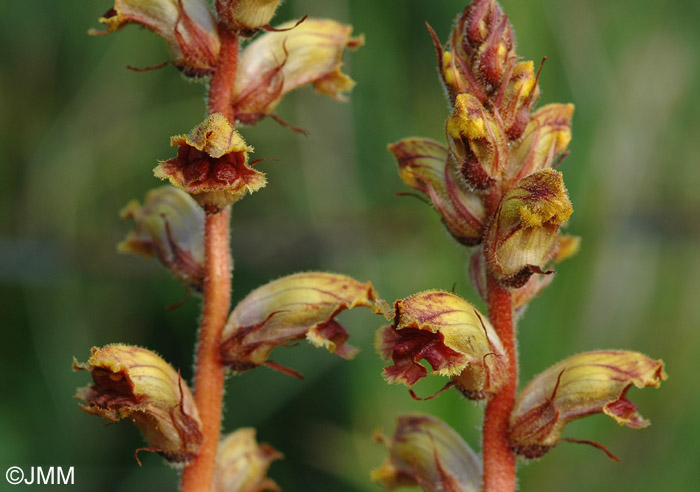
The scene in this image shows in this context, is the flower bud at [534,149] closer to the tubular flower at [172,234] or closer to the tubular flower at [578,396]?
the tubular flower at [578,396]

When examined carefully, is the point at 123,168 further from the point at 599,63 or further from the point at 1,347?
the point at 599,63

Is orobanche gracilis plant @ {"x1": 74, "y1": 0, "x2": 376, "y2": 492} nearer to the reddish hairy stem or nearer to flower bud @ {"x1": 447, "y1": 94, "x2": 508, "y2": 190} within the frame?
the reddish hairy stem

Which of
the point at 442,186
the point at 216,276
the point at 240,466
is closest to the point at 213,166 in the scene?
the point at 216,276

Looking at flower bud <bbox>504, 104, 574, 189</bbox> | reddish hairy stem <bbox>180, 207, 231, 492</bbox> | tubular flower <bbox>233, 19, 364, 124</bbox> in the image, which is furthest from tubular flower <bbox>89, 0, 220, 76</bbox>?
flower bud <bbox>504, 104, 574, 189</bbox>

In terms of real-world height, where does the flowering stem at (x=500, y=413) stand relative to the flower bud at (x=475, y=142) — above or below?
below

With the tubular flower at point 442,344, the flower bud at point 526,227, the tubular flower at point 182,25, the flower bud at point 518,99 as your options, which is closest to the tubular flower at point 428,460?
the tubular flower at point 442,344

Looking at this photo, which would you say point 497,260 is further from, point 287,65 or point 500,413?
point 287,65
